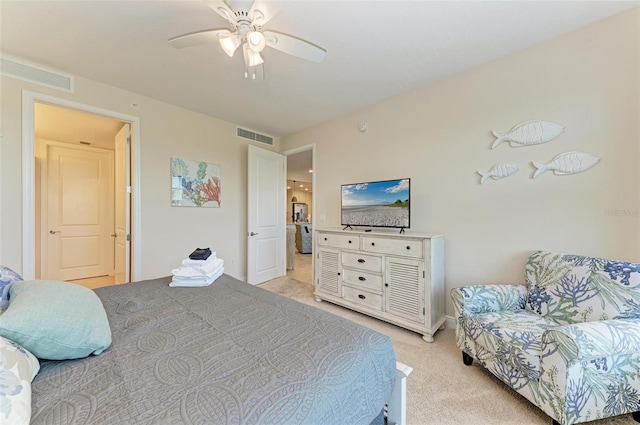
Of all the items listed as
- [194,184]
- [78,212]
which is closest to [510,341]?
[194,184]

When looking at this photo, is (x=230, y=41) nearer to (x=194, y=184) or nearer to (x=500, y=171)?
(x=194, y=184)

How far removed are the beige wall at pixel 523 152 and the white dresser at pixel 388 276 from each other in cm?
43

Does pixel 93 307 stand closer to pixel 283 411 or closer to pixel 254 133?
pixel 283 411

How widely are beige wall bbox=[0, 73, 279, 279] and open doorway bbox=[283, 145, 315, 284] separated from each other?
1.03m

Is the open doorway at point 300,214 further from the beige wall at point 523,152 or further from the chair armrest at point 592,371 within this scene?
the chair armrest at point 592,371

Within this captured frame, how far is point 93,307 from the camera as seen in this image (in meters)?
1.01

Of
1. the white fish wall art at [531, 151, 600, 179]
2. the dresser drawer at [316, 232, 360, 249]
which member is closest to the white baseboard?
the dresser drawer at [316, 232, 360, 249]

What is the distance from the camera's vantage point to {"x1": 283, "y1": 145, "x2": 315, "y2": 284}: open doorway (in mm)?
4594

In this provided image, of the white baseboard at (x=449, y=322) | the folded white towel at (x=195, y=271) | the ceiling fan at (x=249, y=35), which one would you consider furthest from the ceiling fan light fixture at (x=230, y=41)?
the white baseboard at (x=449, y=322)

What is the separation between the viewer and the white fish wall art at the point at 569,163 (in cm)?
187

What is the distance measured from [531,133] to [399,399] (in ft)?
7.66

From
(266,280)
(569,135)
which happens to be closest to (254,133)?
(266,280)

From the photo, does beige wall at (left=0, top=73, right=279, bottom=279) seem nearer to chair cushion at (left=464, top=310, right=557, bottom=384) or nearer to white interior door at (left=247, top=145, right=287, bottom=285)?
white interior door at (left=247, top=145, right=287, bottom=285)

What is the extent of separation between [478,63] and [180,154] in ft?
11.8
